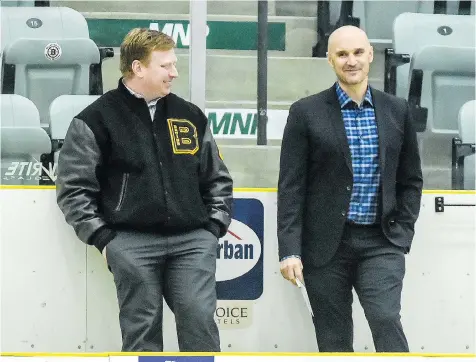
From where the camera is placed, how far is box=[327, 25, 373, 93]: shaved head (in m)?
3.89

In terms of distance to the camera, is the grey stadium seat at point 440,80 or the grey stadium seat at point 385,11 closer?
the grey stadium seat at point 440,80

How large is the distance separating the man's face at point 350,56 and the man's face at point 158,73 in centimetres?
59

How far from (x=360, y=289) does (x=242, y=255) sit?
0.70m

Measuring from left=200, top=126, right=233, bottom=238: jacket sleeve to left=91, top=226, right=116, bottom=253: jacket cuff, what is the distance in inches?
14.4

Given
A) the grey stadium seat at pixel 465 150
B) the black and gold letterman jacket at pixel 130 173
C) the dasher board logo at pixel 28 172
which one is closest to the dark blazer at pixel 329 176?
the black and gold letterman jacket at pixel 130 173

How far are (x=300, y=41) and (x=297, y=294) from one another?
1.46 meters

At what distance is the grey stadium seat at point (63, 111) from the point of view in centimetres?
453

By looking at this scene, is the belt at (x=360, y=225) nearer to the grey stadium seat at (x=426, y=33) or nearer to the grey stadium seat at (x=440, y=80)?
the grey stadium seat at (x=440, y=80)

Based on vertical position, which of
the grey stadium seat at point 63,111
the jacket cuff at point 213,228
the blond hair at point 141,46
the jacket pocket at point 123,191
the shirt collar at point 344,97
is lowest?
the jacket cuff at point 213,228

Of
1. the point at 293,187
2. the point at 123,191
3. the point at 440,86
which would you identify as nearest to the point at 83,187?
the point at 123,191

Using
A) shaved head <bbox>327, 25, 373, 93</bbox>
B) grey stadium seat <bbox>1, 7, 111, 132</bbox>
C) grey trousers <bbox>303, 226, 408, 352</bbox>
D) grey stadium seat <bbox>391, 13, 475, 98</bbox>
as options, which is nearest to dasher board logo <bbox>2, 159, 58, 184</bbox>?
grey stadium seat <bbox>1, 7, 111, 132</bbox>

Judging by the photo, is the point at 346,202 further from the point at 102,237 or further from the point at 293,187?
the point at 102,237

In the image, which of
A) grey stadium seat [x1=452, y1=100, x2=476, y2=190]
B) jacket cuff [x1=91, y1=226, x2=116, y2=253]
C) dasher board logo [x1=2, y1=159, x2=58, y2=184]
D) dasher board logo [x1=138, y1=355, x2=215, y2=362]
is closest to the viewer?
dasher board logo [x1=138, y1=355, x2=215, y2=362]

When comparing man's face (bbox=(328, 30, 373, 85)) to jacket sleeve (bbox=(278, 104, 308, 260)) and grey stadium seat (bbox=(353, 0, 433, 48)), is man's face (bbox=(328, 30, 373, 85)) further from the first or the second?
grey stadium seat (bbox=(353, 0, 433, 48))
